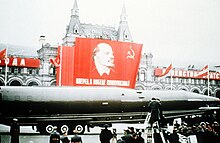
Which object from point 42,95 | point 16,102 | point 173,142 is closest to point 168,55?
point 173,142

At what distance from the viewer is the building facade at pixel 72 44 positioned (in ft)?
27.1

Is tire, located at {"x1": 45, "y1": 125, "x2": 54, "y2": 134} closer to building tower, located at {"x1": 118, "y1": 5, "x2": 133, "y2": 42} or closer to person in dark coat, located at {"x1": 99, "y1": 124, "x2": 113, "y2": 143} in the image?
person in dark coat, located at {"x1": 99, "y1": 124, "x2": 113, "y2": 143}

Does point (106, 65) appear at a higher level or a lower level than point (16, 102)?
higher

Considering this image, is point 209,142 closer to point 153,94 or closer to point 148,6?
point 153,94

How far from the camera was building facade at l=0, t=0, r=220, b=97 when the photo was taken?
8273 millimetres

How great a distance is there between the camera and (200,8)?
938 cm

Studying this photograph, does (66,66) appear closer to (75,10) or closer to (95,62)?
(95,62)

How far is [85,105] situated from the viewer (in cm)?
877

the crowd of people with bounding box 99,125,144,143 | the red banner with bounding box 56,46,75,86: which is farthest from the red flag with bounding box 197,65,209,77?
the red banner with bounding box 56,46,75,86

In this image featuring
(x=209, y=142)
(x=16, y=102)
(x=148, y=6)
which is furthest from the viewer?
(x=148, y=6)

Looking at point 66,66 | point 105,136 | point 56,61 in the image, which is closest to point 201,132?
point 105,136

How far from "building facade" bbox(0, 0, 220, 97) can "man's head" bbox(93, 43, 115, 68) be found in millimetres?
396

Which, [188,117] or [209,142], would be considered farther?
[188,117]

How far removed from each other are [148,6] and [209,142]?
425 cm
